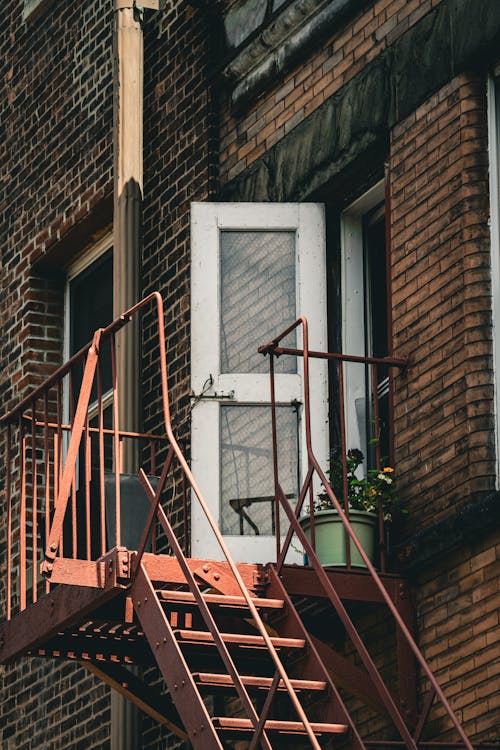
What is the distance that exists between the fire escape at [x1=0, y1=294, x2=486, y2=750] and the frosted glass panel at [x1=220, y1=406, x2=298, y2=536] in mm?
99

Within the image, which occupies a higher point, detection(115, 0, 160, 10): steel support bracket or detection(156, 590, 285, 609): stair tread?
detection(115, 0, 160, 10): steel support bracket

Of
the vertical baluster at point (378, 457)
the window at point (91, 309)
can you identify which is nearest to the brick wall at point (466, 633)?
the vertical baluster at point (378, 457)

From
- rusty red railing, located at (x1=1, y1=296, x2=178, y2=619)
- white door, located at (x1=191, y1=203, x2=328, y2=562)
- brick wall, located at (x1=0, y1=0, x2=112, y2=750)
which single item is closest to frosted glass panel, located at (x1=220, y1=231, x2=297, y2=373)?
white door, located at (x1=191, y1=203, x2=328, y2=562)

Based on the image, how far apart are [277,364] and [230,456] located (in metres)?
0.59

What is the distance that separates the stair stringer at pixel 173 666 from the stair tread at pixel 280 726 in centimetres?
9

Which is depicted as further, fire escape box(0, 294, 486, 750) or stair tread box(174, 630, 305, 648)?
stair tread box(174, 630, 305, 648)

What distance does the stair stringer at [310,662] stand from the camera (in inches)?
323

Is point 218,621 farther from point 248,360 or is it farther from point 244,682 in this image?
point 248,360

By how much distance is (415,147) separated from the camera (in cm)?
981

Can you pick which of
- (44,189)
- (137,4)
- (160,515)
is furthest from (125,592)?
(44,189)

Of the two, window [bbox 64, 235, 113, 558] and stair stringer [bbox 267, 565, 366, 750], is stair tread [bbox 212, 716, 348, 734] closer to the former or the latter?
stair stringer [bbox 267, 565, 366, 750]

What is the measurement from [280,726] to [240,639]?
1.82 ft

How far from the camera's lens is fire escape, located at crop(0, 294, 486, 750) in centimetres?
826

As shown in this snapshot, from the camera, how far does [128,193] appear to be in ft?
39.9
